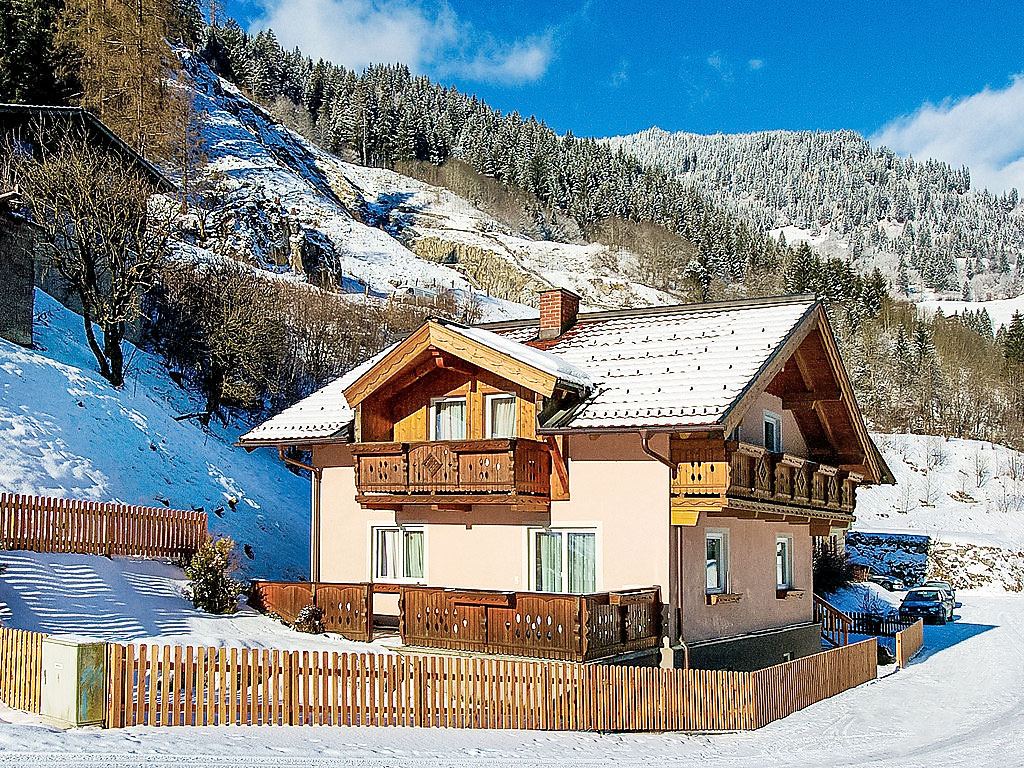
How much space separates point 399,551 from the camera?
69.7 ft

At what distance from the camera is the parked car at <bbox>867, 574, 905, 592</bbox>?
4188 cm

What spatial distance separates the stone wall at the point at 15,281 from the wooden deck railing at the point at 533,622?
1677 centimetres

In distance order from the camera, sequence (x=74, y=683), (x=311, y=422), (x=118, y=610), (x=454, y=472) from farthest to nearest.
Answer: (x=311, y=422) → (x=454, y=472) → (x=118, y=610) → (x=74, y=683)

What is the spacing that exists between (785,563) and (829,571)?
1604 cm

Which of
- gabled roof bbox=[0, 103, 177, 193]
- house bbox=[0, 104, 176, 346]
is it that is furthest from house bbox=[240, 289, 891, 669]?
gabled roof bbox=[0, 103, 177, 193]

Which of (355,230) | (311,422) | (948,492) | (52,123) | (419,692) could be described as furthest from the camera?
(355,230)

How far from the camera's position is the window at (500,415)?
1981cm

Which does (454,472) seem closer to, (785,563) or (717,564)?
(717,564)

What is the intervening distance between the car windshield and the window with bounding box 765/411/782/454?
15.9 m

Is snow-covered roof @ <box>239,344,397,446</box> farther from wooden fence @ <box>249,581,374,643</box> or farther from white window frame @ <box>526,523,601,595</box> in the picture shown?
white window frame @ <box>526,523,601,595</box>

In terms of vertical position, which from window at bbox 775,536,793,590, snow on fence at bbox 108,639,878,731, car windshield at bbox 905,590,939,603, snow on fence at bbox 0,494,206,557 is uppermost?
snow on fence at bbox 0,494,206,557

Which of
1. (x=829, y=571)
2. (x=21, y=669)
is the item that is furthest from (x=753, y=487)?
(x=829, y=571)

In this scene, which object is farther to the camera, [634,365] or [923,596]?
[923,596]

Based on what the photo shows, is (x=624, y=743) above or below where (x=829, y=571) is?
above
